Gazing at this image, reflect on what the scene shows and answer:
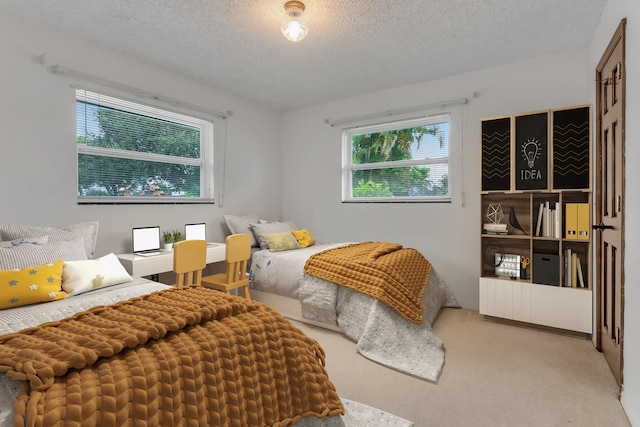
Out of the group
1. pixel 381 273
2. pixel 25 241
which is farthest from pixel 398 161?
pixel 25 241

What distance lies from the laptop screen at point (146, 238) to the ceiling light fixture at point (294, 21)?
2143 millimetres

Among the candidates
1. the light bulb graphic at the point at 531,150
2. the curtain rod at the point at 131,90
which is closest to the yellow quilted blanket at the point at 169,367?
the curtain rod at the point at 131,90

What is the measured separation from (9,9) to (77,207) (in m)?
1.46

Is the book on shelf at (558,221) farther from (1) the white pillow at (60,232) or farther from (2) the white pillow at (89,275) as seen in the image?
(1) the white pillow at (60,232)

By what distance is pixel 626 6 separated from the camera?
1.95 metres

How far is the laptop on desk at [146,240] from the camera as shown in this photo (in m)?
3.15

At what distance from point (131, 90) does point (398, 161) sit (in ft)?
9.39

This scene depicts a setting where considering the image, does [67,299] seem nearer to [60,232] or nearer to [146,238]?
[60,232]

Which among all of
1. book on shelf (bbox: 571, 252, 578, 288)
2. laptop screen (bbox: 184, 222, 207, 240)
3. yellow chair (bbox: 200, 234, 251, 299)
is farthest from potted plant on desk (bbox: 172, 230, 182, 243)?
book on shelf (bbox: 571, 252, 578, 288)

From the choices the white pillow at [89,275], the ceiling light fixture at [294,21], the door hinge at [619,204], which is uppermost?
the ceiling light fixture at [294,21]

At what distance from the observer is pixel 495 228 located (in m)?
3.23

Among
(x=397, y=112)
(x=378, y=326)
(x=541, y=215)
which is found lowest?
(x=378, y=326)

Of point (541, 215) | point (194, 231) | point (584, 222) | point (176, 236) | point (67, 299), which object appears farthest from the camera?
point (194, 231)

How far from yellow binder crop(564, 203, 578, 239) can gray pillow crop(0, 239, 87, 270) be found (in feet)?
11.9
